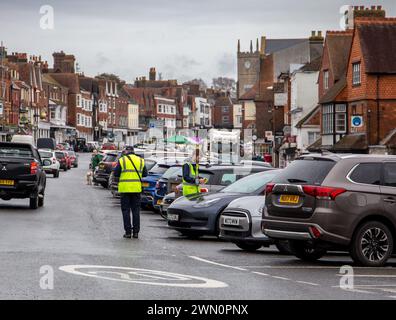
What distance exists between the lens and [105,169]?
47531mm

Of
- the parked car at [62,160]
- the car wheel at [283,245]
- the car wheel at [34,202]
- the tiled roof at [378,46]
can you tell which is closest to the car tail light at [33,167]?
the car wheel at [34,202]

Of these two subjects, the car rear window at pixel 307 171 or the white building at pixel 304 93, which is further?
the white building at pixel 304 93

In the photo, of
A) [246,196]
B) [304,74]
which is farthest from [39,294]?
[304,74]

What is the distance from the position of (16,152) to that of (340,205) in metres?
16.3

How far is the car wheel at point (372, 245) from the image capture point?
15.7m

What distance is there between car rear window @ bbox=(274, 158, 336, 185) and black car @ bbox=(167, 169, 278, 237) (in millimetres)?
4004

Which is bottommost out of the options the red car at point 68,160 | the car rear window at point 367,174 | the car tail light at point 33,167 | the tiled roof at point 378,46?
the red car at point 68,160

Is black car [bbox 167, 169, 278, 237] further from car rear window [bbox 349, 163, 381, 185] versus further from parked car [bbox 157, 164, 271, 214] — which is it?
car rear window [bbox 349, 163, 381, 185]

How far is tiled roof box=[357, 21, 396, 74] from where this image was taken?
179 ft

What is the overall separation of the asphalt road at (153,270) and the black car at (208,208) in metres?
0.31

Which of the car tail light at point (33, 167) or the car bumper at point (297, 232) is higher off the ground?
the car tail light at point (33, 167)

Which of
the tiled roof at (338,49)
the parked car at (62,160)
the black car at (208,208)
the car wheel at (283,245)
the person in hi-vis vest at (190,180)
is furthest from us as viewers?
the parked car at (62,160)

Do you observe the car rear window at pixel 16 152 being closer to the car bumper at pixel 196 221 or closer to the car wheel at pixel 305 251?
the car bumper at pixel 196 221
